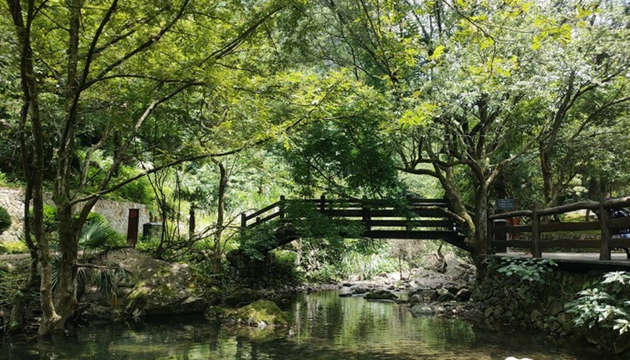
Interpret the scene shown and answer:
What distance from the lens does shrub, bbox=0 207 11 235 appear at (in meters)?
10.8

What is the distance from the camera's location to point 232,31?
639 cm

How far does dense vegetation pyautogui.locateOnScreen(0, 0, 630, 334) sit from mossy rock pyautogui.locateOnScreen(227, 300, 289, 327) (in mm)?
2641

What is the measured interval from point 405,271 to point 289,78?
15.6 m

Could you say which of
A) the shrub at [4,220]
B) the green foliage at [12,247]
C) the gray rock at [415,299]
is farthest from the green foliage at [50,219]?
the gray rock at [415,299]

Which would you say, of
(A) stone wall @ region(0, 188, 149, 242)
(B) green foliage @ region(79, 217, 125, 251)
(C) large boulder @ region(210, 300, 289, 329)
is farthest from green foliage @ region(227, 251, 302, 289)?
(B) green foliage @ region(79, 217, 125, 251)

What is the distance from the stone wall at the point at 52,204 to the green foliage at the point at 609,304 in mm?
10172

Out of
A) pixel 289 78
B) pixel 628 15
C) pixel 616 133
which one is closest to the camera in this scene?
pixel 289 78

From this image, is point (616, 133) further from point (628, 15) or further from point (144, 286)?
point (144, 286)

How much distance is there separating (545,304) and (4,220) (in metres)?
12.1

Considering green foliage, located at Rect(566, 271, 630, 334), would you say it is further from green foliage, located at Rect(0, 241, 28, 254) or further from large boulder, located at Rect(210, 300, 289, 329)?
green foliage, located at Rect(0, 241, 28, 254)

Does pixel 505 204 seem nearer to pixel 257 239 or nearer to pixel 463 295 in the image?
pixel 463 295

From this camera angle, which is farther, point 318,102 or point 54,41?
point 318,102

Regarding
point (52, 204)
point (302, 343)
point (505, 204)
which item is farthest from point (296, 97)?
point (52, 204)

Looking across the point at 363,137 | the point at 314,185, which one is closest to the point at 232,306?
the point at 314,185
